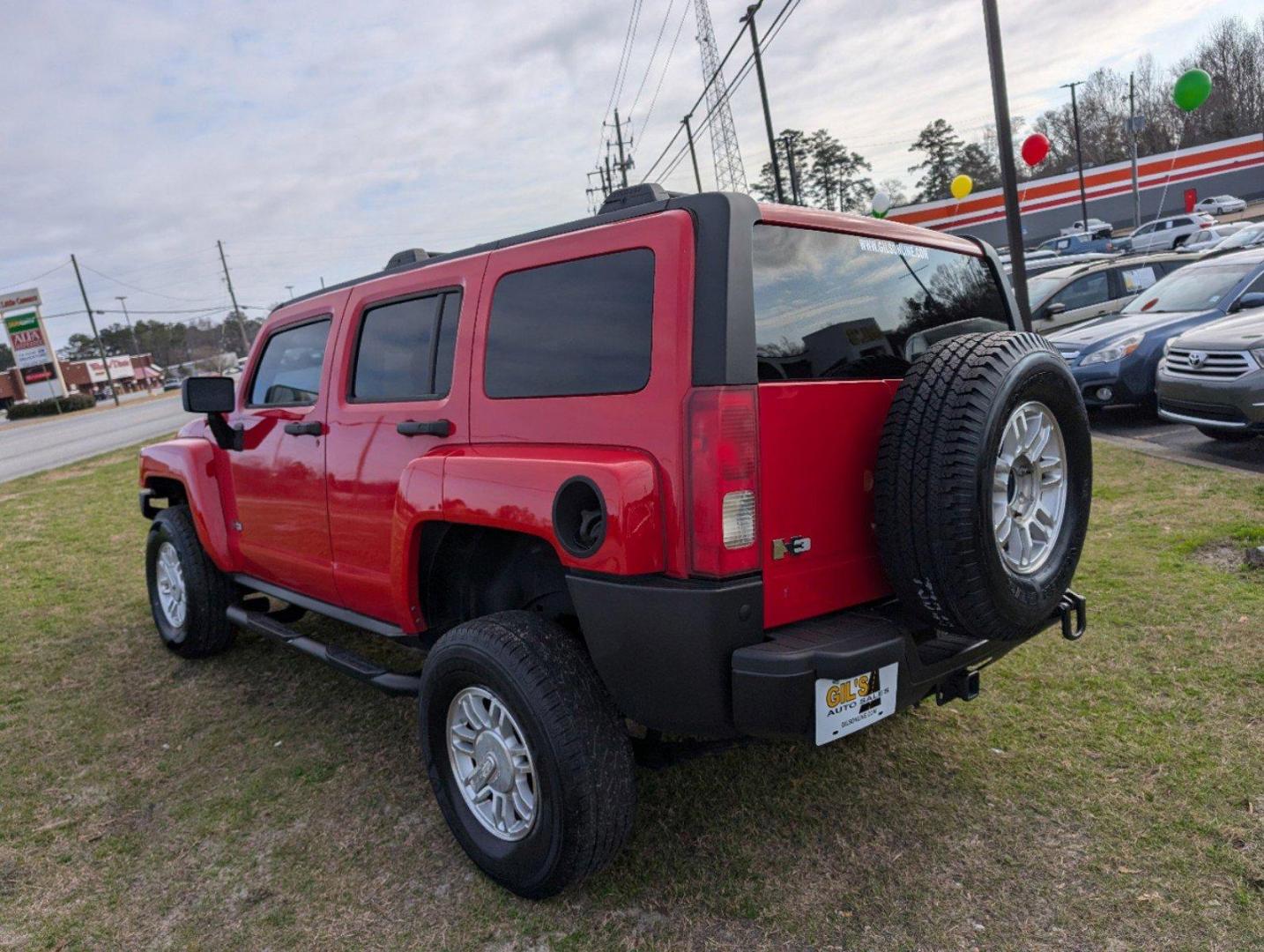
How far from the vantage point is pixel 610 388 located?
2.49m

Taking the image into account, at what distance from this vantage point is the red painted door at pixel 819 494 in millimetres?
2393

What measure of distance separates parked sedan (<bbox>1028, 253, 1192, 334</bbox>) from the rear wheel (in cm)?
400

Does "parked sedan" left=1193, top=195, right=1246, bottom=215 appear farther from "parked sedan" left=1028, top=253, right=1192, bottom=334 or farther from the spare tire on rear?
the spare tire on rear

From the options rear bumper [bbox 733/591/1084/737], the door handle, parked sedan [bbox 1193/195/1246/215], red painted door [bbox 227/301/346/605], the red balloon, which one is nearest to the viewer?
rear bumper [bbox 733/591/1084/737]

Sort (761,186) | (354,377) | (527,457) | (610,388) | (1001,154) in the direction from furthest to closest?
(761,186) < (1001,154) < (354,377) < (527,457) < (610,388)

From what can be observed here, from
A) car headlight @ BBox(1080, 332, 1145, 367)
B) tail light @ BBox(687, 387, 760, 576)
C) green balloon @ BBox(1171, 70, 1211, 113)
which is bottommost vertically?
car headlight @ BBox(1080, 332, 1145, 367)

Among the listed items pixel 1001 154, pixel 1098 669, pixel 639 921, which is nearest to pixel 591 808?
pixel 639 921

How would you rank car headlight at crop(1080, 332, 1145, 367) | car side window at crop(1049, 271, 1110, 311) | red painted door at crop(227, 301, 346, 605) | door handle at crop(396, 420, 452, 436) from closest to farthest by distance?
door handle at crop(396, 420, 452, 436) → red painted door at crop(227, 301, 346, 605) → car headlight at crop(1080, 332, 1145, 367) → car side window at crop(1049, 271, 1110, 311)

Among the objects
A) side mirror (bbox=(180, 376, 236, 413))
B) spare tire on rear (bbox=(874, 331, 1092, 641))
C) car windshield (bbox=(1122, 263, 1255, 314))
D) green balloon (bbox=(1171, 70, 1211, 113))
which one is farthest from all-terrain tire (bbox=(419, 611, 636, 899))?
green balloon (bbox=(1171, 70, 1211, 113))

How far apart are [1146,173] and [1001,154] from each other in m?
47.6

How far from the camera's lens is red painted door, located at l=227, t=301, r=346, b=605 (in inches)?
147

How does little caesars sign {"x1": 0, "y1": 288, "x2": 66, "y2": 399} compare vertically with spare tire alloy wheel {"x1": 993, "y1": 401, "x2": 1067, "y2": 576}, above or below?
above

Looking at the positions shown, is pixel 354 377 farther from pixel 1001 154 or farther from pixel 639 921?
pixel 1001 154

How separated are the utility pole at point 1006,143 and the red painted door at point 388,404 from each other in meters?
8.66
